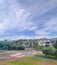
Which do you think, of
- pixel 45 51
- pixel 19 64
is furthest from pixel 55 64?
pixel 45 51

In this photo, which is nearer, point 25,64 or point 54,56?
point 25,64

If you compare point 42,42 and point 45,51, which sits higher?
point 42,42

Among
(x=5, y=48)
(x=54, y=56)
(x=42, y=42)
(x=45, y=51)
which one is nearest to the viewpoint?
(x=54, y=56)

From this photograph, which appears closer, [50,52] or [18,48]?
[50,52]

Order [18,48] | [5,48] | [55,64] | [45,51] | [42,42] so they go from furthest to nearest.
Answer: [42,42] < [5,48] < [18,48] < [45,51] < [55,64]

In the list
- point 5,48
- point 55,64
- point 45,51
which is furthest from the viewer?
point 5,48

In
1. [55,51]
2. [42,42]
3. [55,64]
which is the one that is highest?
[42,42]

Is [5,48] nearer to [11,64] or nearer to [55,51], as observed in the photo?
[55,51]

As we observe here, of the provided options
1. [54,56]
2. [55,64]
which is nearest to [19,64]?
[55,64]

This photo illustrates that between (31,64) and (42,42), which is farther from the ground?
(42,42)

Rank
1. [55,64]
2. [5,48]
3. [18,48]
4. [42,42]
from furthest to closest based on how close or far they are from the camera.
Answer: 1. [42,42]
2. [5,48]
3. [18,48]
4. [55,64]
